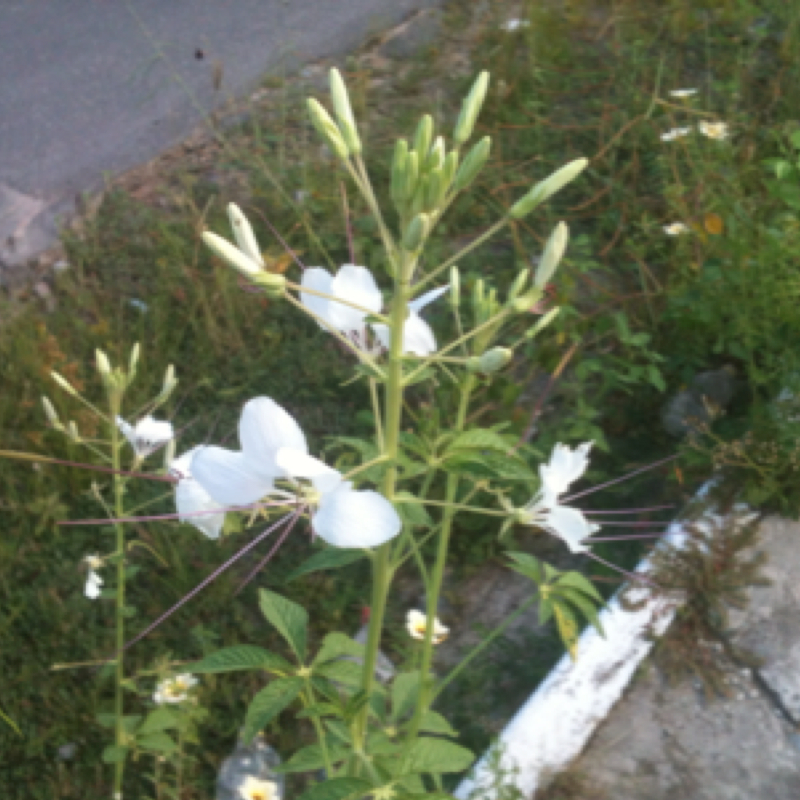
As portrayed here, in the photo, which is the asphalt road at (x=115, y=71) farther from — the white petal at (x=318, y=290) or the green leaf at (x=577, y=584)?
the green leaf at (x=577, y=584)

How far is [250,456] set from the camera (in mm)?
1064

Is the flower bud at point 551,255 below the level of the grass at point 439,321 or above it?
above

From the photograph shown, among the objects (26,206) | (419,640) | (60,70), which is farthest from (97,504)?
(60,70)

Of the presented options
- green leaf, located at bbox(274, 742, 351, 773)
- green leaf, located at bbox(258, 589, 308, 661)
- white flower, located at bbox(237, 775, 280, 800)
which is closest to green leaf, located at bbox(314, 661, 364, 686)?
green leaf, located at bbox(258, 589, 308, 661)

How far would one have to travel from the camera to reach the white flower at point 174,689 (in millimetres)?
2020

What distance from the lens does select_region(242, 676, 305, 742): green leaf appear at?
125cm

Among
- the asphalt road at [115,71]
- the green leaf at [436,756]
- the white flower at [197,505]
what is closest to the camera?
the white flower at [197,505]

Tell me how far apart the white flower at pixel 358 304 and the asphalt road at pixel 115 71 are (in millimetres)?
2579

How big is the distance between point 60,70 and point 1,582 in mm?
2873

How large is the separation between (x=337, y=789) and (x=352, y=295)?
28.1 inches

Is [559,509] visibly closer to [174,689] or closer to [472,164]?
[472,164]

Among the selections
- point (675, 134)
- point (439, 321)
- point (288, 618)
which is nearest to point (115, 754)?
point (288, 618)

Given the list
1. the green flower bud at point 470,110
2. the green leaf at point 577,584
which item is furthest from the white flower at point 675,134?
the green flower bud at point 470,110

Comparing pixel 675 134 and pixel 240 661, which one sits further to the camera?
pixel 675 134
